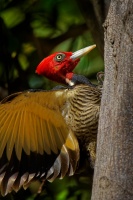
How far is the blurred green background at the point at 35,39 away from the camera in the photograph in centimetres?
354

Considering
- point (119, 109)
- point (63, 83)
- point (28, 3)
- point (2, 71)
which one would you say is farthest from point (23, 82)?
point (119, 109)

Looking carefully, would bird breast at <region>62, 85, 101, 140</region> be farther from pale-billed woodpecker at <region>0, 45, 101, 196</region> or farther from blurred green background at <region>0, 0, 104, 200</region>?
blurred green background at <region>0, 0, 104, 200</region>

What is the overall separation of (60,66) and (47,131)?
275mm

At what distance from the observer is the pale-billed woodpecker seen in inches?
94.9

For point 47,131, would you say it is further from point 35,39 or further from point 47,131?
point 35,39

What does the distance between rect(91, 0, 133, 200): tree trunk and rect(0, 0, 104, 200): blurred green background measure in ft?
5.49

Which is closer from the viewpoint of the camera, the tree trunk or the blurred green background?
the tree trunk

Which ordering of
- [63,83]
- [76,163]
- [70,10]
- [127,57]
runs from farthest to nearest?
[70,10] → [63,83] → [76,163] → [127,57]

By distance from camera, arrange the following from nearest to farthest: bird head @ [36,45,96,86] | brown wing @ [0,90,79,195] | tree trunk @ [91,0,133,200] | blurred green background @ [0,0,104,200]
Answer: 1. tree trunk @ [91,0,133,200]
2. brown wing @ [0,90,79,195]
3. bird head @ [36,45,96,86]
4. blurred green background @ [0,0,104,200]

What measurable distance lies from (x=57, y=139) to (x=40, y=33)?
1299 millimetres

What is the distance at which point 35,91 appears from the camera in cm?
243

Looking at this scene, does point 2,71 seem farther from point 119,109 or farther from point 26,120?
point 119,109

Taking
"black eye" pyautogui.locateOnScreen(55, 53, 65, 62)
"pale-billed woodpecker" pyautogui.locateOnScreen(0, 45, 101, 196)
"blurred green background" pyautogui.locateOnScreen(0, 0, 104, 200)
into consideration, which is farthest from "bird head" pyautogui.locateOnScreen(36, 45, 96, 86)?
"blurred green background" pyautogui.locateOnScreen(0, 0, 104, 200)

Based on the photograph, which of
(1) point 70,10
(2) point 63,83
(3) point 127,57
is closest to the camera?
(3) point 127,57
